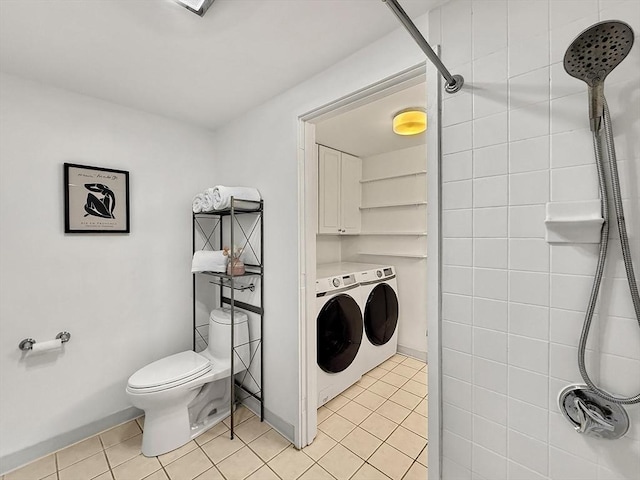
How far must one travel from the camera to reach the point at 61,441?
5.76ft

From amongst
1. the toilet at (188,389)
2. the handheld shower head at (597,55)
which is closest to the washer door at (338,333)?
the toilet at (188,389)

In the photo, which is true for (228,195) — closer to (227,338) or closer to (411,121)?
(227,338)

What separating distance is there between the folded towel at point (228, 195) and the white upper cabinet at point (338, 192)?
971 mm

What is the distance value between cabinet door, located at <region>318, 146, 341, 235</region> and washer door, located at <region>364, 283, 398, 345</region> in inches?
30.5

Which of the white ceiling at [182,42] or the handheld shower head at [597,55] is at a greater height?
the white ceiling at [182,42]

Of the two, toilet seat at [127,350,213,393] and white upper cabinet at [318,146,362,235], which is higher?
white upper cabinet at [318,146,362,235]

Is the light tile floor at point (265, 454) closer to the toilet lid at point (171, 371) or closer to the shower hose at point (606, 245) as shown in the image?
the toilet lid at point (171, 371)

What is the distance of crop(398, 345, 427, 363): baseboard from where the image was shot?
295 cm

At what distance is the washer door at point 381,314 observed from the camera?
8.58 feet

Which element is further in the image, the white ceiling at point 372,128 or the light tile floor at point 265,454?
the white ceiling at point 372,128

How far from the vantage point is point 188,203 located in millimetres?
2340

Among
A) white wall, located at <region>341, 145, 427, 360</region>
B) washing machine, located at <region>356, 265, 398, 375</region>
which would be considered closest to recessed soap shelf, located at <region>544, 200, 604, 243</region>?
washing machine, located at <region>356, 265, 398, 375</region>

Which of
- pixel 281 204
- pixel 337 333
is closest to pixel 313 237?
pixel 281 204

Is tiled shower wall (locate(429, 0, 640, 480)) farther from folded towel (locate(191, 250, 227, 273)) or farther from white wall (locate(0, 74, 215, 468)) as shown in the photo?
white wall (locate(0, 74, 215, 468))
